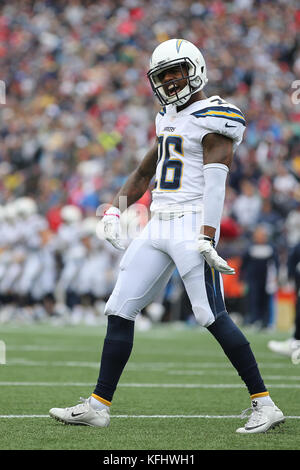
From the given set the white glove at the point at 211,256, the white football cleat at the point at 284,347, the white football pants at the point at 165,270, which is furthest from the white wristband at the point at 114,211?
the white football cleat at the point at 284,347

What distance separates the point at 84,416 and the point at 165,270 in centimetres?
83

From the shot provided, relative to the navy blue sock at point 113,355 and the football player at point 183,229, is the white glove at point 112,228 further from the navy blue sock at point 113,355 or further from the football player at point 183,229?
the navy blue sock at point 113,355

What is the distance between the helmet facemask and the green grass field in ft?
5.32

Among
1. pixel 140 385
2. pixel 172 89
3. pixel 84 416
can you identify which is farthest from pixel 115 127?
pixel 84 416

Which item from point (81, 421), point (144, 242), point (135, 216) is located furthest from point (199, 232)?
point (135, 216)

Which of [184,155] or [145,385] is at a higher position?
[184,155]

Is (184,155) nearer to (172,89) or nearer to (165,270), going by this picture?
(172,89)

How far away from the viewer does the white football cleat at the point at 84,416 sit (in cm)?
459

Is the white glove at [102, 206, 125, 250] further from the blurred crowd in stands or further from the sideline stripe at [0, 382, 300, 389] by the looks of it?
the blurred crowd in stands

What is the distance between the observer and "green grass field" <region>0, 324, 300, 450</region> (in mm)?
4121

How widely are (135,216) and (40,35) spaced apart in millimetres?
9443

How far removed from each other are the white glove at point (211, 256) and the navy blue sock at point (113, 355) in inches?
22.3

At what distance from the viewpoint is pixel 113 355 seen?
184 inches

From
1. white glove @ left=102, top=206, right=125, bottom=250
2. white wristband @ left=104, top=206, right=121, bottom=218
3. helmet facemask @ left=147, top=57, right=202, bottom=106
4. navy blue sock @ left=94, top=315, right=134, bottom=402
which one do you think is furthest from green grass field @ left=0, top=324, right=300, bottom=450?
helmet facemask @ left=147, top=57, right=202, bottom=106
